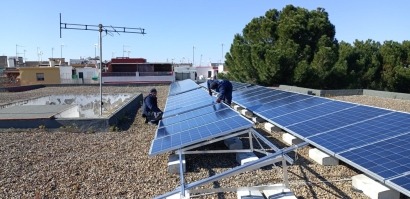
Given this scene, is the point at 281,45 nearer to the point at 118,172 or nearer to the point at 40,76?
the point at 118,172

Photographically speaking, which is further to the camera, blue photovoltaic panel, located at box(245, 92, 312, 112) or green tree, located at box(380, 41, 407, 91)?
green tree, located at box(380, 41, 407, 91)

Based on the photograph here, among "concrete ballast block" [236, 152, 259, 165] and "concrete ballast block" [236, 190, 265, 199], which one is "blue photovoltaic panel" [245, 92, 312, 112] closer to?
"concrete ballast block" [236, 152, 259, 165]

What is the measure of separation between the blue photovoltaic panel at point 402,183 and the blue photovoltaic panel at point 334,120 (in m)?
2.52

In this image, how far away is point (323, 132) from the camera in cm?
668

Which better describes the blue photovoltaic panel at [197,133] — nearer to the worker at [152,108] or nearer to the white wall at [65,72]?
the worker at [152,108]

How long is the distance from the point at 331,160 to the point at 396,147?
6.43 feet

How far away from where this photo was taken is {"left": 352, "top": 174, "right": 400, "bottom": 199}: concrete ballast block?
5.22m

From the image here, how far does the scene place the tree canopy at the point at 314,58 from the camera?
27.2 metres

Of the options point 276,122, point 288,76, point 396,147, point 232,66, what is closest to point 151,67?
point 232,66

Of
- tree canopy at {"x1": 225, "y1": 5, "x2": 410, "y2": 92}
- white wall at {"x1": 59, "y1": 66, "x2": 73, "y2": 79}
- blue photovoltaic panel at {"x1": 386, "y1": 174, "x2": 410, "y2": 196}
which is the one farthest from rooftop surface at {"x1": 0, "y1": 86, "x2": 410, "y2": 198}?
white wall at {"x1": 59, "y1": 66, "x2": 73, "y2": 79}

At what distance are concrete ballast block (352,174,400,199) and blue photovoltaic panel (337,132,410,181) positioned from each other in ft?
1.97

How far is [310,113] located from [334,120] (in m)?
1.14

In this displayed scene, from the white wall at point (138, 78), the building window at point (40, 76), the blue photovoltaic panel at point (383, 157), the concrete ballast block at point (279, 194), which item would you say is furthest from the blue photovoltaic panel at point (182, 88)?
the building window at point (40, 76)

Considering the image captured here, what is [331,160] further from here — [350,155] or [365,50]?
[365,50]
